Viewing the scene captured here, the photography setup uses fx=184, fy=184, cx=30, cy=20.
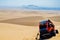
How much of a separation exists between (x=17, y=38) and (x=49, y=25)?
130 inches

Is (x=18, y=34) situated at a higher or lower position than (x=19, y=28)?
lower

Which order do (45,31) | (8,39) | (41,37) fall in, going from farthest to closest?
(8,39) → (41,37) → (45,31)

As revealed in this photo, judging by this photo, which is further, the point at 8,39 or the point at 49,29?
the point at 8,39

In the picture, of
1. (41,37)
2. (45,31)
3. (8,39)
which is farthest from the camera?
(8,39)

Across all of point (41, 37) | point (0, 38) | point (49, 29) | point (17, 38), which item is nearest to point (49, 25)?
point (49, 29)

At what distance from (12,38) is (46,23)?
356cm

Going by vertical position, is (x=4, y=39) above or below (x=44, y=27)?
below

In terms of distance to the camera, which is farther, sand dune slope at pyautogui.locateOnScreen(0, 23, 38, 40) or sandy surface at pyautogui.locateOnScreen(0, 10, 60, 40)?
sandy surface at pyautogui.locateOnScreen(0, 10, 60, 40)

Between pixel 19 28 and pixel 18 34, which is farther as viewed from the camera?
pixel 19 28

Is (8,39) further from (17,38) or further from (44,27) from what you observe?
(44,27)

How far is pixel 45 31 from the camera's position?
26.8ft

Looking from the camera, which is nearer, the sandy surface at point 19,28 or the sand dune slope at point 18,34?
the sand dune slope at point 18,34

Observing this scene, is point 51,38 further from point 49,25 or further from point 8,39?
point 8,39

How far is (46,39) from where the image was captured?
8844mm
